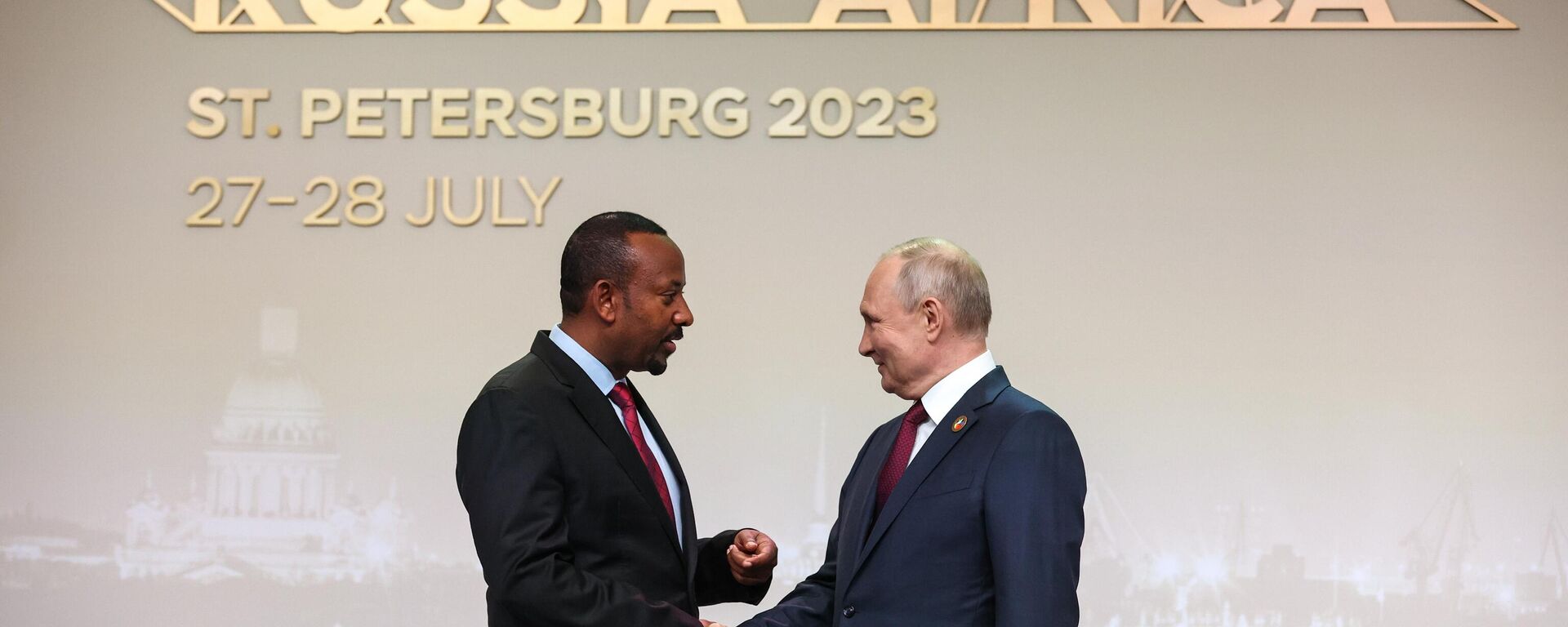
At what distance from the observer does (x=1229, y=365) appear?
Answer: 4195 mm

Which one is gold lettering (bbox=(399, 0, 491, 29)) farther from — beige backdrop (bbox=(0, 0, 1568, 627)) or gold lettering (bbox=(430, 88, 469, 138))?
gold lettering (bbox=(430, 88, 469, 138))

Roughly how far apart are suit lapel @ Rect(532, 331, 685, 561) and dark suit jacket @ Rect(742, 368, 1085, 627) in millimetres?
345

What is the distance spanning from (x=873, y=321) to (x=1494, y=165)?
8.95ft

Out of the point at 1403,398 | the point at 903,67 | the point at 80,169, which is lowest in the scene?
the point at 1403,398

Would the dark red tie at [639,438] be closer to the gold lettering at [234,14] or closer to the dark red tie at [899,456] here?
the dark red tie at [899,456]

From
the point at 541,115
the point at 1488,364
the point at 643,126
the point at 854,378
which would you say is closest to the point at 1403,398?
the point at 1488,364

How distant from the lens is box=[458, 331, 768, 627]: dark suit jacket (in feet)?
7.11

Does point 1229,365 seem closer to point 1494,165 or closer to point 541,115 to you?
point 1494,165

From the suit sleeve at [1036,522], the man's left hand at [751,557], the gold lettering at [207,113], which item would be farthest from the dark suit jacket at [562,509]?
the gold lettering at [207,113]

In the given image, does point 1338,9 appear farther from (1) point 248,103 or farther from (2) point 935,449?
(1) point 248,103

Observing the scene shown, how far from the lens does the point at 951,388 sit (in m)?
2.25

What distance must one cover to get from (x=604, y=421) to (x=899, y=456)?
1.59 ft

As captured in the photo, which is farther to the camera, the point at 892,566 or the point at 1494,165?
the point at 1494,165

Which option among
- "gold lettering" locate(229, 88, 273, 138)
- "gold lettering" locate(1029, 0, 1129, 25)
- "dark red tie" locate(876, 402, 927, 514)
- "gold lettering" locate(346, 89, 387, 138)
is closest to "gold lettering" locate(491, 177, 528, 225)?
"gold lettering" locate(346, 89, 387, 138)
